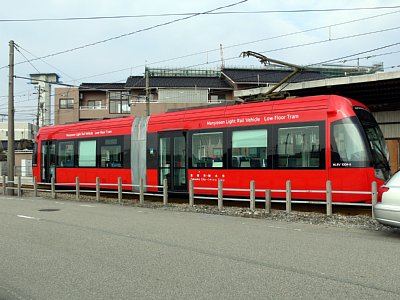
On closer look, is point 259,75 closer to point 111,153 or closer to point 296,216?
point 111,153

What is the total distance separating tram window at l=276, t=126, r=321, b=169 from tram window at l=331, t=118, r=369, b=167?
1.62 ft

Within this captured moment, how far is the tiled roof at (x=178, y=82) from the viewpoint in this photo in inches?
1983

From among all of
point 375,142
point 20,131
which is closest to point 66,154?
point 375,142

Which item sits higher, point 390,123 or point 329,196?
point 390,123

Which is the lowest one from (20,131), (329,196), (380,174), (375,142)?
(329,196)

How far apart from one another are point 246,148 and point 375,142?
3.88 m

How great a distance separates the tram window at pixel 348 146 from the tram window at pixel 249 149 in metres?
2.26

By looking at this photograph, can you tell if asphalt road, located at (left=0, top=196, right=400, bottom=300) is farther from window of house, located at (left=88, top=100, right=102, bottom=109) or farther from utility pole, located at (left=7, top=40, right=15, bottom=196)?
window of house, located at (left=88, top=100, right=102, bottom=109)

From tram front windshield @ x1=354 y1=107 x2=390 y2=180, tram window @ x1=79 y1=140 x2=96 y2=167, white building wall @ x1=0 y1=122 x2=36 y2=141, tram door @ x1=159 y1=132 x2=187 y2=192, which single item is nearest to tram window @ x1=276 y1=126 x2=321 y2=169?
tram front windshield @ x1=354 y1=107 x2=390 y2=180

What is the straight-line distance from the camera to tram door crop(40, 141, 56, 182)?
21487mm

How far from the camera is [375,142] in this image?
1250 centimetres

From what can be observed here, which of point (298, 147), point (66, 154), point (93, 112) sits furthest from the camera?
point (93, 112)

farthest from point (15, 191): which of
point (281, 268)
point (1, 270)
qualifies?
point (281, 268)

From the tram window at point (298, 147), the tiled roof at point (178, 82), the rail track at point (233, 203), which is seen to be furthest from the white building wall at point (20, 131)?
the tram window at point (298, 147)
